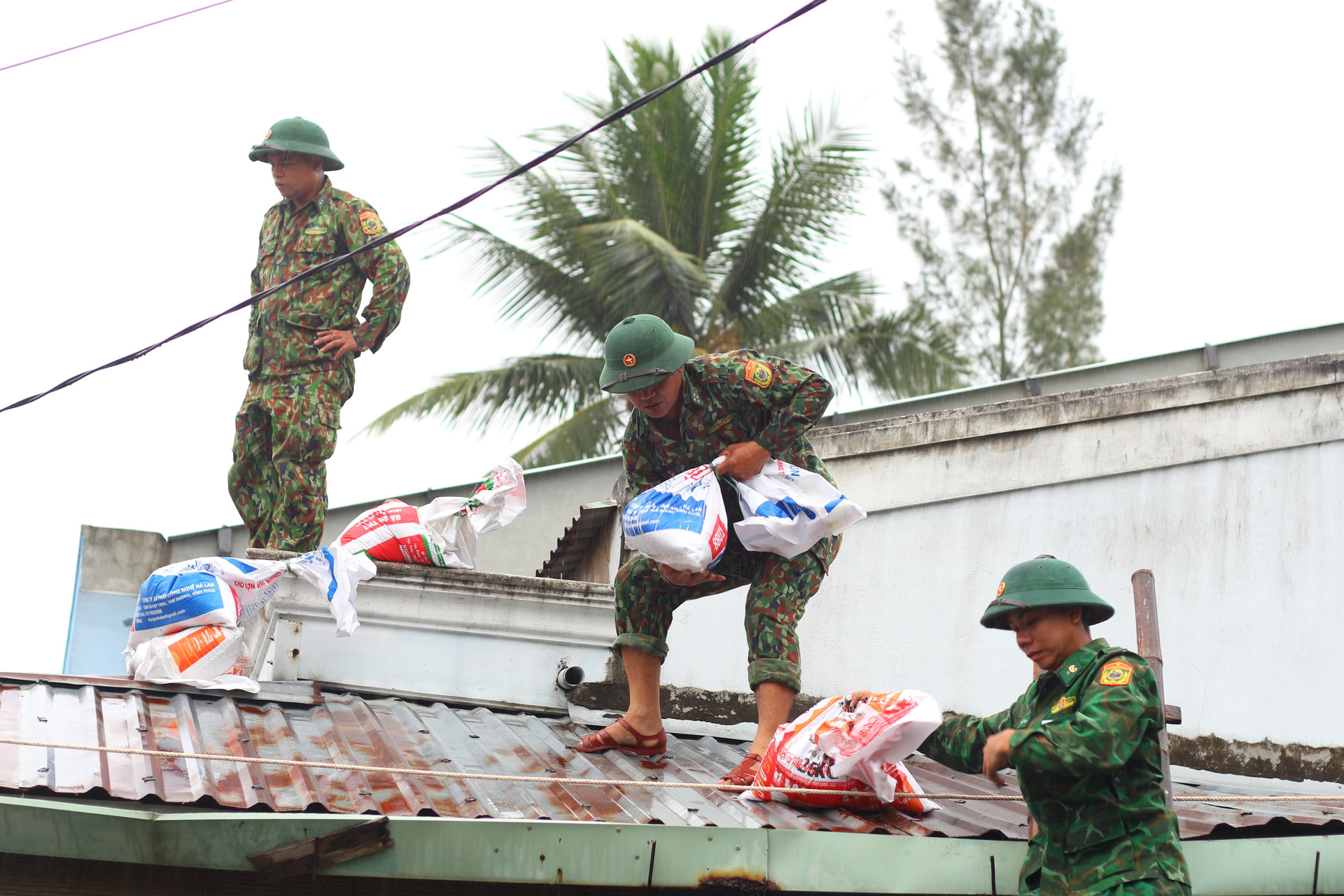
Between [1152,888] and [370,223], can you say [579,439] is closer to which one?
[370,223]

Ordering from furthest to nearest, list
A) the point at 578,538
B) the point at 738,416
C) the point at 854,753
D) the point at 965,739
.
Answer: the point at 578,538 < the point at 738,416 < the point at 854,753 < the point at 965,739

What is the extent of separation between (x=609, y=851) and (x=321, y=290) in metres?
4.05

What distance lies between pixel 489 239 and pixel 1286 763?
14055mm

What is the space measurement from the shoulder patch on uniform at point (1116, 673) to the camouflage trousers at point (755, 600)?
55.7 inches

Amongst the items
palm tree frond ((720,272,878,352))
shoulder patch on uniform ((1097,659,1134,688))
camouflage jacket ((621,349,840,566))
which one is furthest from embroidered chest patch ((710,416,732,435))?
palm tree frond ((720,272,878,352))

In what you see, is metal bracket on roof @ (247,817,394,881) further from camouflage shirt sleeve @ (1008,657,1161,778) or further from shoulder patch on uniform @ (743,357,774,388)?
shoulder patch on uniform @ (743,357,774,388)

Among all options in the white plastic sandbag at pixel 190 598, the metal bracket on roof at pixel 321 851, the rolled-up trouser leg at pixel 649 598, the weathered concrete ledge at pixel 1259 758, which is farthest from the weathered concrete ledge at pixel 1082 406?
the metal bracket on roof at pixel 321 851

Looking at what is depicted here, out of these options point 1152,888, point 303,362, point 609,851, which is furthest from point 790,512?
point 303,362

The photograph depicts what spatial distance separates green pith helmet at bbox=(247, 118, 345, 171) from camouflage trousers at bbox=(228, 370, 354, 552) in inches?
44.3

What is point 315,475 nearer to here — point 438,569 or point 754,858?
point 438,569

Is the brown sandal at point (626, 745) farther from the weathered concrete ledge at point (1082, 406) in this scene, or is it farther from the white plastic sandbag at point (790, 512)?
the weathered concrete ledge at point (1082, 406)

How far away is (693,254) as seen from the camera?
1903 cm

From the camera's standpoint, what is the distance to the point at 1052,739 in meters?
3.12

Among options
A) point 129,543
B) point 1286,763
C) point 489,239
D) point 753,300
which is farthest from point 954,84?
point 1286,763
